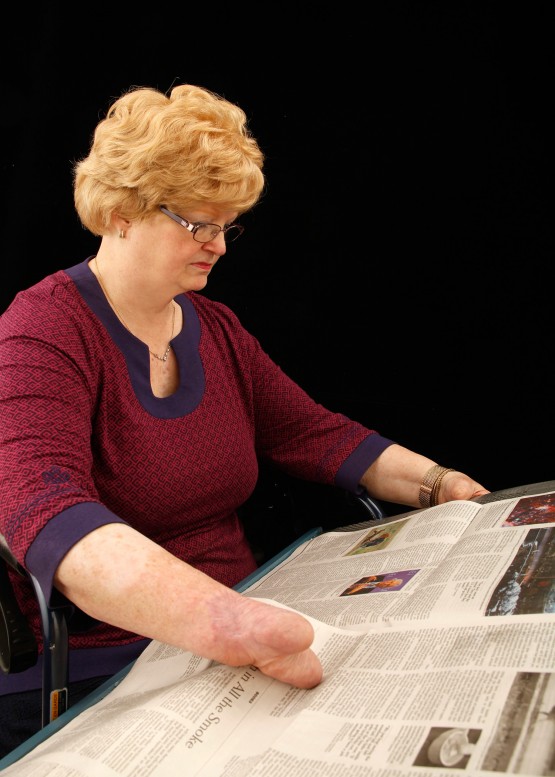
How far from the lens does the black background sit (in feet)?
7.00

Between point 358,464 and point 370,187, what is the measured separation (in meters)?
0.91

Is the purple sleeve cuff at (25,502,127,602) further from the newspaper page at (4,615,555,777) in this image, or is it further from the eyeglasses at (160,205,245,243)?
the eyeglasses at (160,205,245,243)

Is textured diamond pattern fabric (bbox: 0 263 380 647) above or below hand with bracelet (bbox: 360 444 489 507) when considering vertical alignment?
above

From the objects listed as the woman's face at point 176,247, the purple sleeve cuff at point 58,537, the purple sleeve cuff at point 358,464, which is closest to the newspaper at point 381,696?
the purple sleeve cuff at point 58,537

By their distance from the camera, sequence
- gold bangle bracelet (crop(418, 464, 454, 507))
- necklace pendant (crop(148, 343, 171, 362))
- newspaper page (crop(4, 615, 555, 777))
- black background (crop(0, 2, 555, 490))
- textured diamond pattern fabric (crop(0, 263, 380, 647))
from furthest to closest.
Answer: black background (crop(0, 2, 555, 490)) < gold bangle bracelet (crop(418, 464, 454, 507)) < necklace pendant (crop(148, 343, 171, 362)) < textured diamond pattern fabric (crop(0, 263, 380, 647)) < newspaper page (crop(4, 615, 555, 777))

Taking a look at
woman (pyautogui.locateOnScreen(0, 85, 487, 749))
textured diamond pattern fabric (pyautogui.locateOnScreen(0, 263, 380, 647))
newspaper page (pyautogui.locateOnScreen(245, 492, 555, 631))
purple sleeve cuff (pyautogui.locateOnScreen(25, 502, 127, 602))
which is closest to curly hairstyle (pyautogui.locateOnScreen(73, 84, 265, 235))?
woman (pyautogui.locateOnScreen(0, 85, 487, 749))

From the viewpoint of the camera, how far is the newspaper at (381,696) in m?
0.85

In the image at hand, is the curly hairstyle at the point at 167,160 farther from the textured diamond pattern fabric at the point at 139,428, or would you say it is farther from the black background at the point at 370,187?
the black background at the point at 370,187

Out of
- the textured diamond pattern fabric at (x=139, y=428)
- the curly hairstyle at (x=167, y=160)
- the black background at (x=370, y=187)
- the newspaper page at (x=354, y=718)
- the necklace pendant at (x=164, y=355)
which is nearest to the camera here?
the newspaper page at (x=354, y=718)

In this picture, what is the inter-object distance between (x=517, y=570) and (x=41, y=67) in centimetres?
162

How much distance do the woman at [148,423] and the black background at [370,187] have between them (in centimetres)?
63

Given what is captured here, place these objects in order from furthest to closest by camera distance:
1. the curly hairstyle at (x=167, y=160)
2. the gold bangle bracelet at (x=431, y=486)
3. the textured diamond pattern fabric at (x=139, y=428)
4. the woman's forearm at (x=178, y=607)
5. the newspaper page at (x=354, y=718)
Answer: the gold bangle bracelet at (x=431, y=486) → the curly hairstyle at (x=167, y=160) → the textured diamond pattern fabric at (x=139, y=428) → the woman's forearm at (x=178, y=607) → the newspaper page at (x=354, y=718)

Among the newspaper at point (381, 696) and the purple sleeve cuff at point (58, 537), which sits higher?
the purple sleeve cuff at point (58, 537)

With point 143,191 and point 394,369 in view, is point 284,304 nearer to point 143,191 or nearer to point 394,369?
point 394,369
